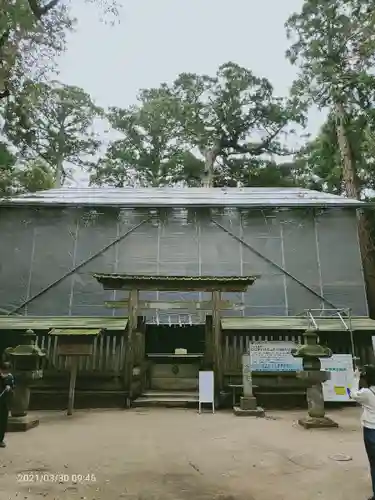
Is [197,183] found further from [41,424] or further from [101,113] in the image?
[41,424]

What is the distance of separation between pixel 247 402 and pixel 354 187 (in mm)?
12727

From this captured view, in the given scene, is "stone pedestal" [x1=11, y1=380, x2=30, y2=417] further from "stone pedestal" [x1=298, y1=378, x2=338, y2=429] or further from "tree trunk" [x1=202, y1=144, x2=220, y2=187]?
"tree trunk" [x1=202, y1=144, x2=220, y2=187]

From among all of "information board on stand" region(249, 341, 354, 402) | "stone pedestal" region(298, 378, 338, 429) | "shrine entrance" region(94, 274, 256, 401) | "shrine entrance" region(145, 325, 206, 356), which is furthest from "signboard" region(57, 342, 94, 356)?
"shrine entrance" region(145, 325, 206, 356)

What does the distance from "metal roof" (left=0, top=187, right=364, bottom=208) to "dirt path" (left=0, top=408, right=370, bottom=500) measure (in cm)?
794

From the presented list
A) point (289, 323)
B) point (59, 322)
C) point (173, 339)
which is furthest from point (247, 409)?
point (173, 339)

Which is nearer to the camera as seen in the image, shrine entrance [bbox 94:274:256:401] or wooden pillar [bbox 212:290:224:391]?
wooden pillar [bbox 212:290:224:391]

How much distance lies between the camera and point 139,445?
631 centimetres

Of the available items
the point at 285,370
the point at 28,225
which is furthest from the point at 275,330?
the point at 28,225

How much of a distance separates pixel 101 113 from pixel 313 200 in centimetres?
1577

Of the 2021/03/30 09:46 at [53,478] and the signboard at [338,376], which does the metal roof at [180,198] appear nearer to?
the signboard at [338,376]

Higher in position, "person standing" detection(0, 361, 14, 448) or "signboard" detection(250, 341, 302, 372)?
"signboard" detection(250, 341, 302, 372)

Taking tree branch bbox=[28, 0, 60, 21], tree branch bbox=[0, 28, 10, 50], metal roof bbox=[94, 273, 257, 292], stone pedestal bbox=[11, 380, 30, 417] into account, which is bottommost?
stone pedestal bbox=[11, 380, 30, 417]

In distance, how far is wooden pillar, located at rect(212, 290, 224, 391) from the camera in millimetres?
10492

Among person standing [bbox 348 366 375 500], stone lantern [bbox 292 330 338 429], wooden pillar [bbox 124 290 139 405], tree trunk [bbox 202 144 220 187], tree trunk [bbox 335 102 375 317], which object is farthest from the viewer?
tree trunk [bbox 202 144 220 187]
